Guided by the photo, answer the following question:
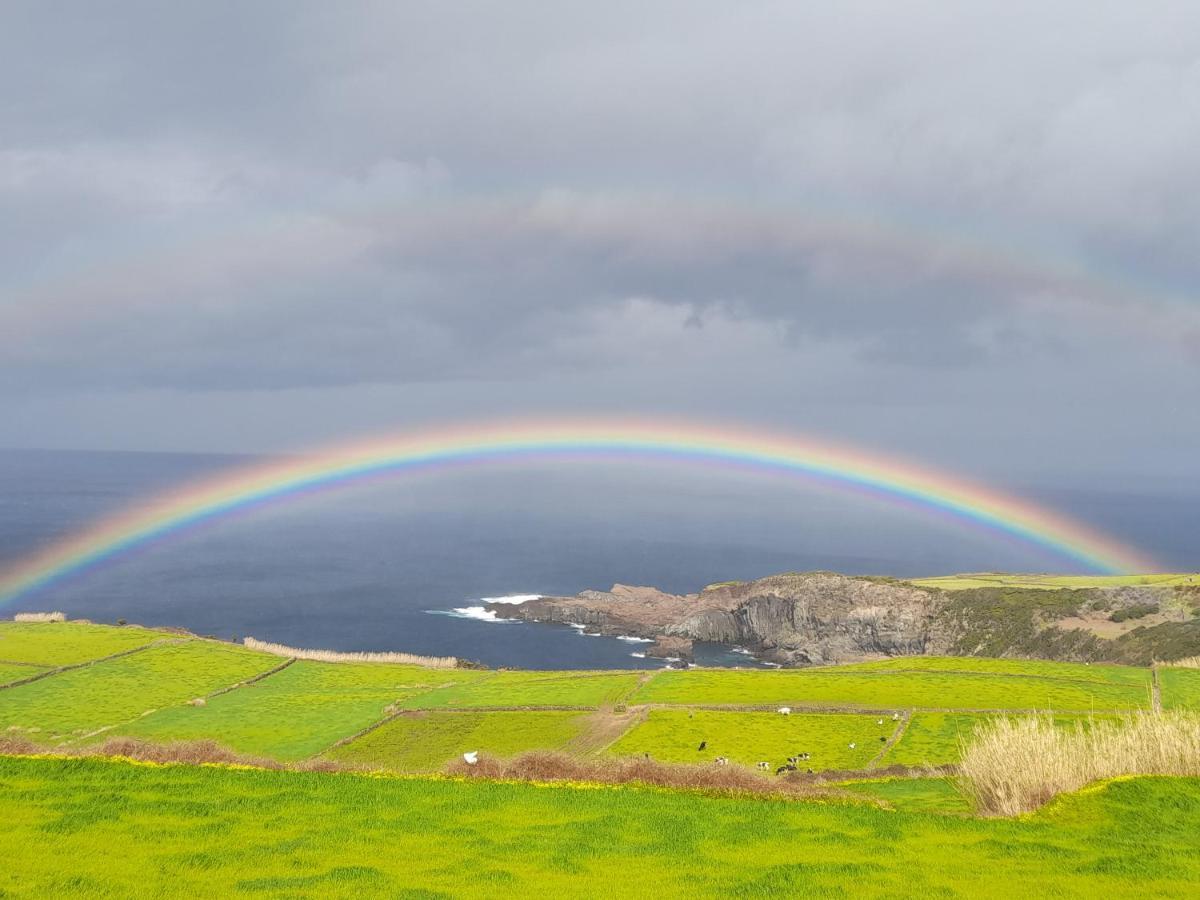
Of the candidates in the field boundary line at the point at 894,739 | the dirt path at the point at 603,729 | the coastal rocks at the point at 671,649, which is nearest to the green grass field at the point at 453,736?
the dirt path at the point at 603,729

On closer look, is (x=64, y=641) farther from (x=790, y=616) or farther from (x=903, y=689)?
(x=790, y=616)

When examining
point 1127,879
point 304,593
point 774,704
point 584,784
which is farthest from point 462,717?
point 304,593

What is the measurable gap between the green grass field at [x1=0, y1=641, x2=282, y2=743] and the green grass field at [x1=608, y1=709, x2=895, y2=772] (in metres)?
46.9

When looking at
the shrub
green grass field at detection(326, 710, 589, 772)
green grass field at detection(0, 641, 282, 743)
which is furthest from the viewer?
the shrub

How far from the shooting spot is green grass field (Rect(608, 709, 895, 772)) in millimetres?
54312

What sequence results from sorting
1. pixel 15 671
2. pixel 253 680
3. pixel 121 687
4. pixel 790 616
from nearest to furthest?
pixel 121 687 < pixel 15 671 < pixel 253 680 < pixel 790 616

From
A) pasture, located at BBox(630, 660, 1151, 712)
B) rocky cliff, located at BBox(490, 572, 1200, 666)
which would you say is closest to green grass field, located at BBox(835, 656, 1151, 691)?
pasture, located at BBox(630, 660, 1151, 712)

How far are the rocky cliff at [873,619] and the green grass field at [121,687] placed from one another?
7707 centimetres

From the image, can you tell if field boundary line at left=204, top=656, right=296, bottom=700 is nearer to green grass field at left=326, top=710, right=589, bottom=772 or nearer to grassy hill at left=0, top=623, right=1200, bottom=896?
green grass field at left=326, top=710, right=589, bottom=772

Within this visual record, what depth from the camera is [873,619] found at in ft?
443

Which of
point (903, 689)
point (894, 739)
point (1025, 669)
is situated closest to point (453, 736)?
point (894, 739)

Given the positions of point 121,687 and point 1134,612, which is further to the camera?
point 1134,612

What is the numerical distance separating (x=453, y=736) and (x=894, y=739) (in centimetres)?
3400

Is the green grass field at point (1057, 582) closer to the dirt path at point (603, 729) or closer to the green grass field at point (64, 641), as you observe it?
the dirt path at point (603, 729)
